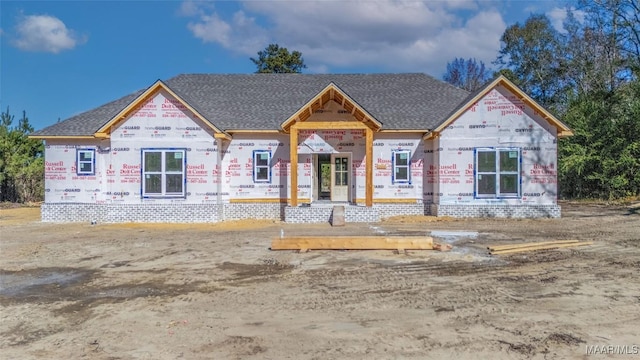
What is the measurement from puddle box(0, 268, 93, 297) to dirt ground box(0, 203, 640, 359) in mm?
38

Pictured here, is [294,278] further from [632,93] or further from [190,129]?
[632,93]

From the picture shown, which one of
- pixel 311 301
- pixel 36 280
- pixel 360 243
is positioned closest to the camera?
pixel 311 301

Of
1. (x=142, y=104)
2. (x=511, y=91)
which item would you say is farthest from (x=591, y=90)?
(x=142, y=104)

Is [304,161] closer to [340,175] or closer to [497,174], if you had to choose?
[340,175]

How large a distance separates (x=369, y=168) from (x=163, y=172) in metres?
8.19

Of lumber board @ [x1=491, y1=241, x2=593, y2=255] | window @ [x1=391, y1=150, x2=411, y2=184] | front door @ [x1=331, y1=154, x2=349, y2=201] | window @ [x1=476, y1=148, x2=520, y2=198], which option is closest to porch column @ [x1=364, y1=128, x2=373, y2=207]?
window @ [x1=391, y1=150, x2=411, y2=184]

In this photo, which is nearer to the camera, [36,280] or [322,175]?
[36,280]

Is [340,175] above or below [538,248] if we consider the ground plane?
above

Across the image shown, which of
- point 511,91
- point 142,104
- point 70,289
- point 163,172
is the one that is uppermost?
point 511,91

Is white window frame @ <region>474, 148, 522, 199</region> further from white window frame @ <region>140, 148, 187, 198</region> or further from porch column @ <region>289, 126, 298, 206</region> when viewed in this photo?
white window frame @ <region>140, 148, 187, 198</region>

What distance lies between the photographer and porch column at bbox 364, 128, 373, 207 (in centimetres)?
1831

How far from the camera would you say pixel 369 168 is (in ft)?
60.0

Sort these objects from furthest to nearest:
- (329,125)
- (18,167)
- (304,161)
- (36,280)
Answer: (18,167) → (304,161) → (329,125) → (36,280)

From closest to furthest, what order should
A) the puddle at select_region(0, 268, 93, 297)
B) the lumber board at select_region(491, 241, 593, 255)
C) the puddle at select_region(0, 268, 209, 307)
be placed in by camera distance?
the puddle at select_region(0, 268, 209, 307), the puddle at select_region(0, 268, 93, 297), the lumber board at select_region(491, 241, 593, 255)
